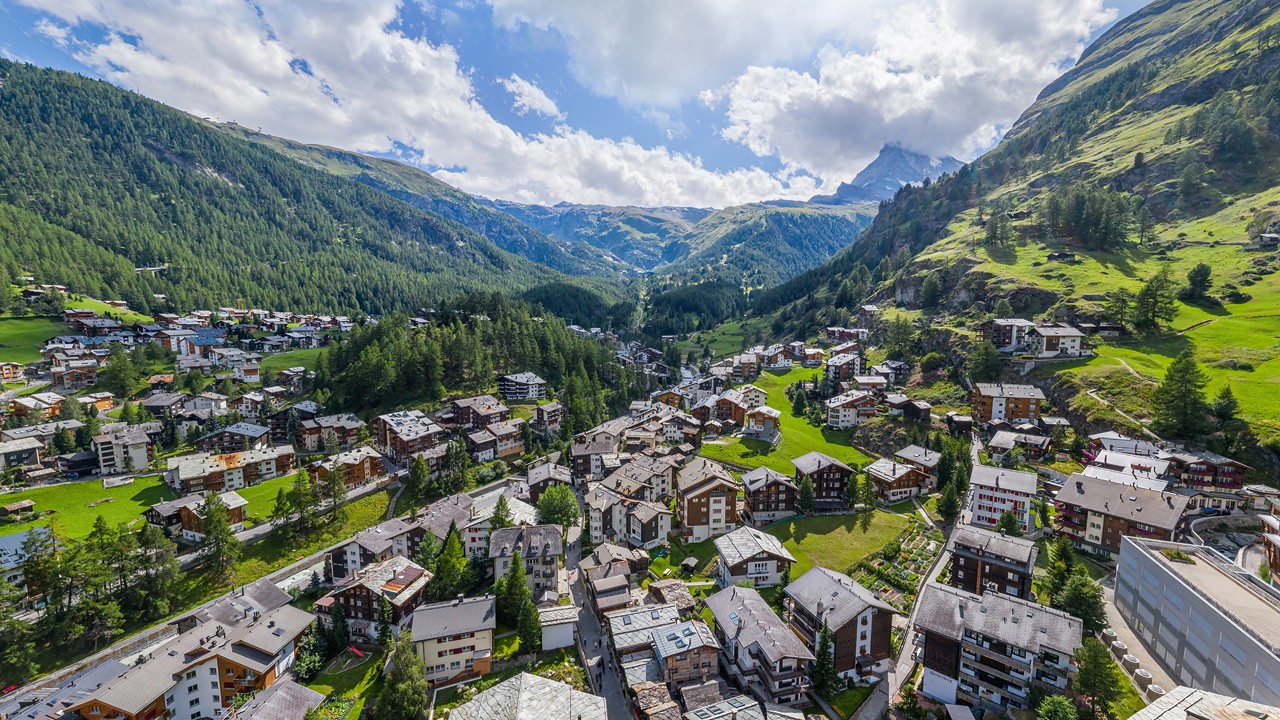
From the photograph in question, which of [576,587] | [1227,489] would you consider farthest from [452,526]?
[1227,489]

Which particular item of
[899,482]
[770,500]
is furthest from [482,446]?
[899,482]

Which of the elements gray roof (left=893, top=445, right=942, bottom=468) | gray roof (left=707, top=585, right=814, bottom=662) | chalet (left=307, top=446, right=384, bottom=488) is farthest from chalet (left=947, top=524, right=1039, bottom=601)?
chalet (left=307, top=446, right=384, bottom=488)

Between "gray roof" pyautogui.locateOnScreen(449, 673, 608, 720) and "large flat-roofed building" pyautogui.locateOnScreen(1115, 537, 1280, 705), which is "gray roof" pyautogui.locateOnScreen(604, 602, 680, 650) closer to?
"gray roof" pyautogui.locateOnScreen(449, 673, 608, 720)

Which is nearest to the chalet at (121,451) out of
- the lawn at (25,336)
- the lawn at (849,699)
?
the lawn at (25,336)

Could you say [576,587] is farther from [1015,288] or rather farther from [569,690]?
[1015,288]

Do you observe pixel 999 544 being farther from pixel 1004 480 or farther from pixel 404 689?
pixel 404 689

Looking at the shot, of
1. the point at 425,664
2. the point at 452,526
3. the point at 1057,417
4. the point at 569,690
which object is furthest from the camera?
the point at 1057,417

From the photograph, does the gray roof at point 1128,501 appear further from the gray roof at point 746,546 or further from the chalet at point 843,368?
the chalet at point 843,368
